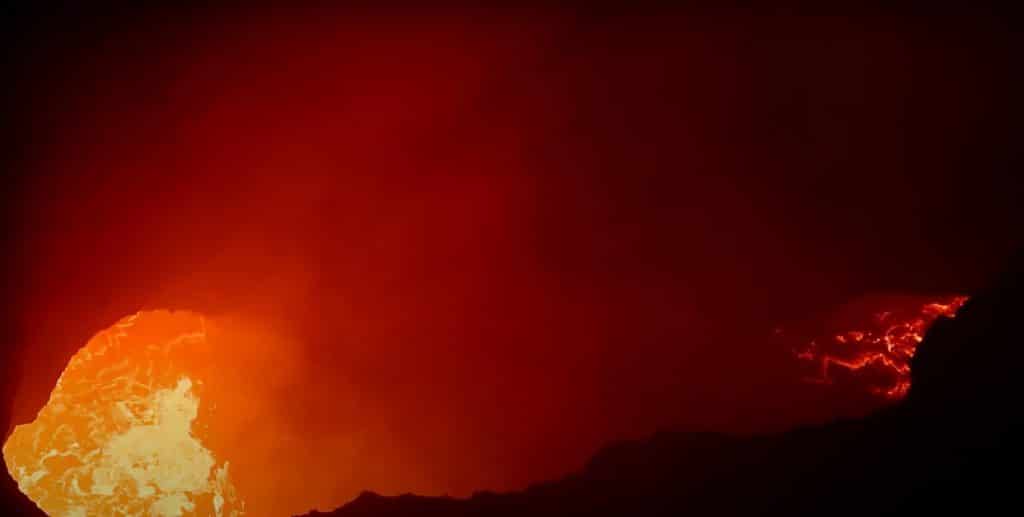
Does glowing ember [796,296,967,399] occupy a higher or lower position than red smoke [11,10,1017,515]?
lower

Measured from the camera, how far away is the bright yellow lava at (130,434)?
1441 cm

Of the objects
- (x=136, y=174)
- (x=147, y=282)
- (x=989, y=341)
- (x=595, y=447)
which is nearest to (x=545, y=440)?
(x=595, y=447)

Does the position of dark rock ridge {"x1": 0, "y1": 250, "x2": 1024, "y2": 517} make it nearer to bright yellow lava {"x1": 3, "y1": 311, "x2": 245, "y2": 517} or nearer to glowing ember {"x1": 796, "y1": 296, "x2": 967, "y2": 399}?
glowing ember {"x1": 796, "y1": 296, "x2": 967, "y2": 399}

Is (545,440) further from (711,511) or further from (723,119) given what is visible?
(711,511)

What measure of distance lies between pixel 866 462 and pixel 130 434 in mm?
15266

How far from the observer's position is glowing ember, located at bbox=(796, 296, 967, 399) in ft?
34.2

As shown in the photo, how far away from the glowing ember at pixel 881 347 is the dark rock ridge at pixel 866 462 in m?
5.46

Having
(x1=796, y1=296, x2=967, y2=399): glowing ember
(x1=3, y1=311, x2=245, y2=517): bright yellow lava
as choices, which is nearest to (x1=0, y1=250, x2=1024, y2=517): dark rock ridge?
(x1=796, y1=296, x2=967, y2=399): glowing ember

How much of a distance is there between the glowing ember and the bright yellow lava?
38.5 ft

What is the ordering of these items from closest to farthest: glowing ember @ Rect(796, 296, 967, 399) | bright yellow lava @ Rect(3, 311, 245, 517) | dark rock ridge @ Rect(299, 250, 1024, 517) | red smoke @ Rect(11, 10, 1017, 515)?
dark rock ridge @ Rect(299, 250, 1024, 517) → red smoke @ Rect(11, 10, 1017, 515) → glowing ember @ Rect(796, 296, 967, 399) → bright yellow lava @ Rect(3, 311, 245, 517)

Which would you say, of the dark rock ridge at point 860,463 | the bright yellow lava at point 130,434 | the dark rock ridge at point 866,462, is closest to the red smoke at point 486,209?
the bright yellow lava at point 130,434

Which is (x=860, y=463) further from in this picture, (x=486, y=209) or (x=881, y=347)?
(x=486, y=209)

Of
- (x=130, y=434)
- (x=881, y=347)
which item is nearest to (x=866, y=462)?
(x=881, y=347)

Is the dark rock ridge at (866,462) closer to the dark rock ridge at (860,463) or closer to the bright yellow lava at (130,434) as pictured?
the dark rock ridge at (860,463)
